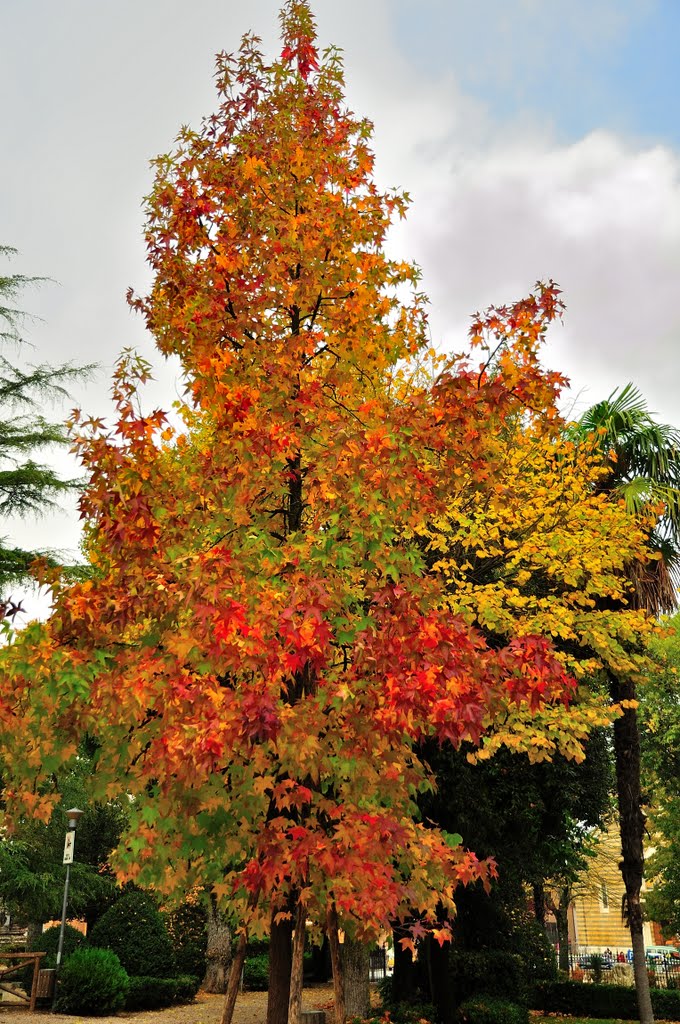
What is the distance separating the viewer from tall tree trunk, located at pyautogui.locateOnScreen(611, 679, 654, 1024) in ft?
56.7

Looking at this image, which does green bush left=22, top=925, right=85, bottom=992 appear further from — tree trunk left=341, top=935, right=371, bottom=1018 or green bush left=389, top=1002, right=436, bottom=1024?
green bush left=389, top=1002, right=436, bottom=1024

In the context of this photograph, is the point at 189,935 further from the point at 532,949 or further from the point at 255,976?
the point at 532,949

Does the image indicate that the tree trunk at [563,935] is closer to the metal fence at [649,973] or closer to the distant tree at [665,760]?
the metal fence at [649,973]

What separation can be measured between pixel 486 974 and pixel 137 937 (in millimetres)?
10441

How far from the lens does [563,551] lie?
1485cm

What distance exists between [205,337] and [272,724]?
14.0 ft

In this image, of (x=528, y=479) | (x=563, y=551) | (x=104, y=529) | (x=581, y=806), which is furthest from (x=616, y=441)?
(x=104, y=529)

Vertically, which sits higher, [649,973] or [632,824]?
[632,824]

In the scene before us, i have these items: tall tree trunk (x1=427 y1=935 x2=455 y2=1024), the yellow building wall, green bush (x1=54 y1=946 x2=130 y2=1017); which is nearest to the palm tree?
tall tree trunk (x1=427 y1=935 x2=455 y2=1024)

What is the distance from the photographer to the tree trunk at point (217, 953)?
26.8 m

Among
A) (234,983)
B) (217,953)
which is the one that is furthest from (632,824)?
(217,953)

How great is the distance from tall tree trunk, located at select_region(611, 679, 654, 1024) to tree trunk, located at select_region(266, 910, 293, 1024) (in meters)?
11.1

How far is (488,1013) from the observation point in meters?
17.3

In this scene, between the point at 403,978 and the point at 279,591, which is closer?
the point at 279,591
